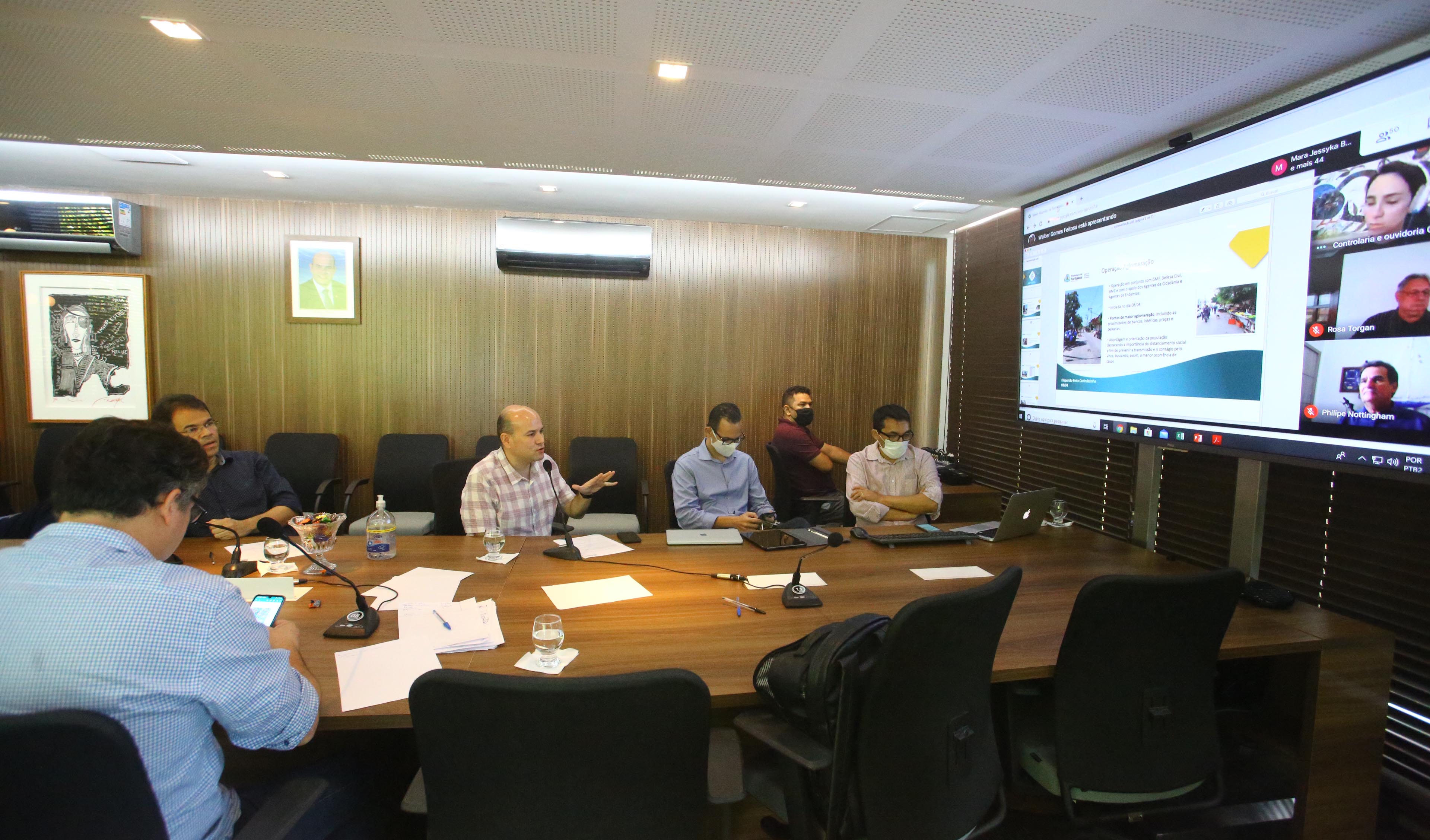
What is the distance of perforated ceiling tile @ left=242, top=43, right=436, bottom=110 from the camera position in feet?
6.88

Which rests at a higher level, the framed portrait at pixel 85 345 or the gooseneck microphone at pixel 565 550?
the framed portrait at pixel 85 345

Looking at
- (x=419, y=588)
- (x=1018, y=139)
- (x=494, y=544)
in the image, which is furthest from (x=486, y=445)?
(x=1018, y=139)

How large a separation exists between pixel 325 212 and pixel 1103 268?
470 centimetres

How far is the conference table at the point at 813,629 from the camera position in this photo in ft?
5.22

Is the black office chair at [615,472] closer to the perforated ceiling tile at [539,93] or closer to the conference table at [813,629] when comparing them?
the conference table at [813,629]

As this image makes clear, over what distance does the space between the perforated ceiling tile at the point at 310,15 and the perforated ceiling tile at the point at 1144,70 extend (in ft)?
7.16

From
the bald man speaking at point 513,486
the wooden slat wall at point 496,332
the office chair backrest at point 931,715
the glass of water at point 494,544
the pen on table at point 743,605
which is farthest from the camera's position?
the wooden slat wall at point 496,332

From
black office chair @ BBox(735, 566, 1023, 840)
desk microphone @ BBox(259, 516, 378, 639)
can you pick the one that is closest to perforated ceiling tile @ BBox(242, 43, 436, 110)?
desk microphone @ BBox(259, 516, 378, 639)

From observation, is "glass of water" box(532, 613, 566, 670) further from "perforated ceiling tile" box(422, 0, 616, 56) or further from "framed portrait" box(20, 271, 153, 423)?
"framed portrait" box(20, 271, 153, 423)

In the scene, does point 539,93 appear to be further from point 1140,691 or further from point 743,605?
point 1140,691

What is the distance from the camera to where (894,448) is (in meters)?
3.45

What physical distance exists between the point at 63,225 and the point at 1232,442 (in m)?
6.34

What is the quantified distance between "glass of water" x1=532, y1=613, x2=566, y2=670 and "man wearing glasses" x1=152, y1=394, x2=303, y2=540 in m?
1.72

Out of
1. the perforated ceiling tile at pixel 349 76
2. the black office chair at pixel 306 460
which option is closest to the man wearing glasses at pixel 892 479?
the perforated ceiling tile at pixel 349 76
